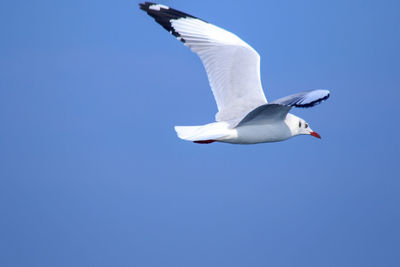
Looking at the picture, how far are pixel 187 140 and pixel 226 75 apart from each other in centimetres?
128

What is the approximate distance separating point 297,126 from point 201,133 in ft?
3.65

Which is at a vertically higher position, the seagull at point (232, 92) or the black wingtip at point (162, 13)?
the black wingtip at point (162, 13)

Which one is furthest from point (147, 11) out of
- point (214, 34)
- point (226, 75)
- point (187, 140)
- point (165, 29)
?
point (187, 140)

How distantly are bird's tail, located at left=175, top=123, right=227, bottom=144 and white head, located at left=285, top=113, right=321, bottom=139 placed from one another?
2.38 ft

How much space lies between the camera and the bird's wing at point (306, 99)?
4.70 metres

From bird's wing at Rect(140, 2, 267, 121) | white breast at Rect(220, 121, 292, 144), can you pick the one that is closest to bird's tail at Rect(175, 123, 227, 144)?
white breast at Rect(220, 121, 292, 144)

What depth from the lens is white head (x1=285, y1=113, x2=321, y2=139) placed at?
5.84 m

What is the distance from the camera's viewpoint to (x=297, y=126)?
19.7ft

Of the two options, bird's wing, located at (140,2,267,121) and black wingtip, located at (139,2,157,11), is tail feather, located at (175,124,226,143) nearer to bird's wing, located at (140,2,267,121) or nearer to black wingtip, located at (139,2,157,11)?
bird's wing, located at (140,2,267,121)

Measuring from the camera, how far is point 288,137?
5914mm

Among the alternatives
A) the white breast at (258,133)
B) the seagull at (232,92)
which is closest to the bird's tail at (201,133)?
the seagull at (232,92)

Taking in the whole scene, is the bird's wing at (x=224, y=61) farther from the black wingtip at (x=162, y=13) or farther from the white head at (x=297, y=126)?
the white head at (x=297, y=126)

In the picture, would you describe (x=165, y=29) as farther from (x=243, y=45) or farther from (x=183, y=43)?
(x=243, y=45)

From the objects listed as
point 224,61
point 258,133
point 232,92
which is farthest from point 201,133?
point 224,61
